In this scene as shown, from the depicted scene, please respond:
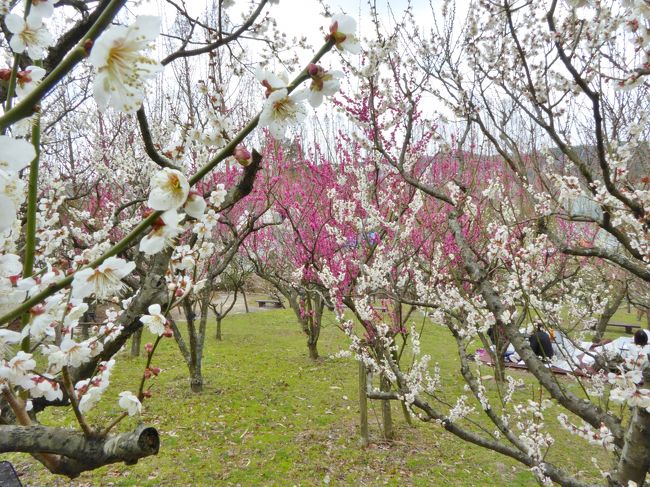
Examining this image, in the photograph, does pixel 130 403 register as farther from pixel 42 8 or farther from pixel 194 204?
pixel 42 8

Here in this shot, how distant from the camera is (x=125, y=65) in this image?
691mm

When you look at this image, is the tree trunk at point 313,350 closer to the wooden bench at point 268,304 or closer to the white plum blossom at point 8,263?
the white plum blossom at point 8,263

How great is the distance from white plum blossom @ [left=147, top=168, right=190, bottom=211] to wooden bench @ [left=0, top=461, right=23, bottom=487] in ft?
5.05

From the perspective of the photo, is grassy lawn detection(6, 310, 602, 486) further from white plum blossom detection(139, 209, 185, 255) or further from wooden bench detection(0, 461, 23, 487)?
white plum blossom detection(139, 209, 185, 255)

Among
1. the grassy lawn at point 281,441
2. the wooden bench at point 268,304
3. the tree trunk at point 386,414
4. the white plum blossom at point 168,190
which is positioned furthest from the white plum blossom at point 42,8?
the wooden bench at point 268,304

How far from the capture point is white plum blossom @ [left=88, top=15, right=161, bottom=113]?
65 cm

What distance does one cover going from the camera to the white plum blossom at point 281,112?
0.75 m

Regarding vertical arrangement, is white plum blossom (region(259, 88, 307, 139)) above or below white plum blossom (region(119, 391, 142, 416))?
above

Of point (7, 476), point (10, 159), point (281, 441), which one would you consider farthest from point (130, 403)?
point (281, 441)

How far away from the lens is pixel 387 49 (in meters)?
4.15

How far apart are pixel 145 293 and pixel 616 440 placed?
111 inches

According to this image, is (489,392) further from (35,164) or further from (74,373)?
(35,164)

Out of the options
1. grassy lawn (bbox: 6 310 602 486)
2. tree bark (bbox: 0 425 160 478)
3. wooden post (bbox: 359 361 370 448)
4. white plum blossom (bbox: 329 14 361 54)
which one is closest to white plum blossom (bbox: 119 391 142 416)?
tree bark (bbox: 0 425 160 478)

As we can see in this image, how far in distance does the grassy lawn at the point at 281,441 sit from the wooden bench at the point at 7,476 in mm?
3302
